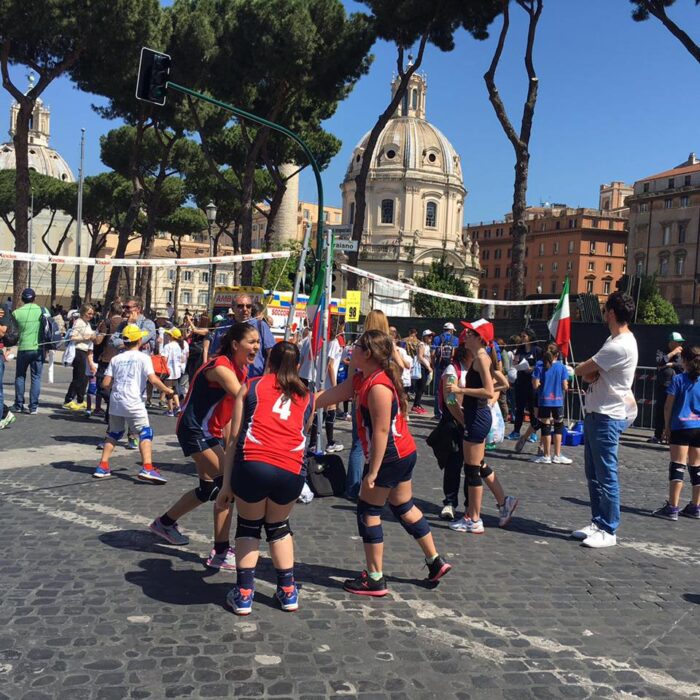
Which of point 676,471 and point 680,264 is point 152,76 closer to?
point 676,471

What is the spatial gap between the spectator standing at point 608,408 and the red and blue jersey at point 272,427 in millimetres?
2585

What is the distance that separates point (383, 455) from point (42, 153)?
117349 millimetres

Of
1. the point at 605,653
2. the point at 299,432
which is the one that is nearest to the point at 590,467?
A: the point at 605,653

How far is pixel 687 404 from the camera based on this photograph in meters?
6.99

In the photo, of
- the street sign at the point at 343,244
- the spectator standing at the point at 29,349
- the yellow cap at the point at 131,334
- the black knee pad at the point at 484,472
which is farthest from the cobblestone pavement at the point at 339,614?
the street sign at the point at 343,244

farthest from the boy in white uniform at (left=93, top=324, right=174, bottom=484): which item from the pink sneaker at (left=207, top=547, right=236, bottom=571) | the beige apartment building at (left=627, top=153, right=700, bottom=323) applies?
the beige apartment building at (left=627, top=153, right=700, bottom=323)

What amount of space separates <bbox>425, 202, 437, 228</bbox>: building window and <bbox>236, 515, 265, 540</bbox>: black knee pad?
89967 millimetres

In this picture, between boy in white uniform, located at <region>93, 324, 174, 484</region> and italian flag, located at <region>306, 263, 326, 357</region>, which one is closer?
boy in white uniform, located at <region>93, 324, 174, 484</region>

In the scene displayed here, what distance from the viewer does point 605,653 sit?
389cm

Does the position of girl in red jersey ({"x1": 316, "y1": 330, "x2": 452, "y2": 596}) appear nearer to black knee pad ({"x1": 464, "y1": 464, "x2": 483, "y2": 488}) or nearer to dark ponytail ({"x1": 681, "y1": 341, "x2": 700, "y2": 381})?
black knee pad ({"x1": 464, "y1": 464, "x2": 483, "y2": 488})

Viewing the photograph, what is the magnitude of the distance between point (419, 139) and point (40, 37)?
3083 inches

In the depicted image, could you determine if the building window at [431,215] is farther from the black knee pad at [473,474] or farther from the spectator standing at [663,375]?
the black knee pad at [473,474]

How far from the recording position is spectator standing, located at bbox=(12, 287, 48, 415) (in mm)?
11398

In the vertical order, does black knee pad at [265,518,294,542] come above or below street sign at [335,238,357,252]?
below
